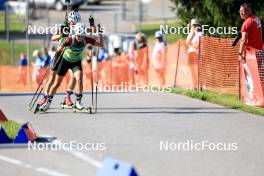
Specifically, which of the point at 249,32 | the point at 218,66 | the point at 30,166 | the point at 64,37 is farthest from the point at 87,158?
the point at 218,66

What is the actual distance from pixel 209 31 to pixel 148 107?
5.78 meters

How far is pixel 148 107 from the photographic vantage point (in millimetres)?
18000

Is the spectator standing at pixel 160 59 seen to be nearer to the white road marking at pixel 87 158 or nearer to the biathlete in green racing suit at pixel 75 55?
the biathlete in green racing suit at pixel 75 55

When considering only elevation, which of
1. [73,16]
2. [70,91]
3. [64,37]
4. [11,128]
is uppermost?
[73,16]

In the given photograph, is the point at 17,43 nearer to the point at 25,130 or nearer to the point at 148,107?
the point at 148,107

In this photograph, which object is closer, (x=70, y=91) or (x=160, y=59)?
A: (x=70, y=91)

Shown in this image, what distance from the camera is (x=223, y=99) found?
1884cm

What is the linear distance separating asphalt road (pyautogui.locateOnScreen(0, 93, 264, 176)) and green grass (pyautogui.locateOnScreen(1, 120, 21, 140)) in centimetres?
34

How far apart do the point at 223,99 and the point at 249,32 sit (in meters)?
1.93
